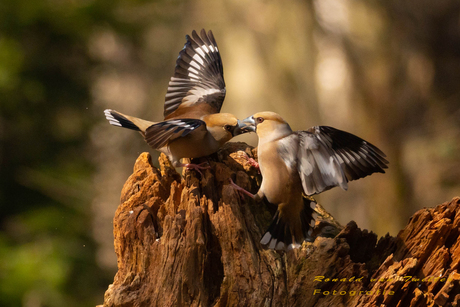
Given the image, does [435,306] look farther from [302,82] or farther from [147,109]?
[147,109]

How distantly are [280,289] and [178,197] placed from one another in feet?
3.45

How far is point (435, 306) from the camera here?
2844 millimetres

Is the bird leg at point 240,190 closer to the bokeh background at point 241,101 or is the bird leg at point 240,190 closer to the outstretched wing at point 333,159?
the outstretched wing at point 333,159

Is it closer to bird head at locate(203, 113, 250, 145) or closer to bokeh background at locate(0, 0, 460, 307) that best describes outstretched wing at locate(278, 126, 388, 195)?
bird head at locate(203, 113, 250, 145)

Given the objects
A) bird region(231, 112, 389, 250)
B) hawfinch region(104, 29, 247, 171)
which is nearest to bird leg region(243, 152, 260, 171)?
hawfinch region(104, 29, 247, 171)

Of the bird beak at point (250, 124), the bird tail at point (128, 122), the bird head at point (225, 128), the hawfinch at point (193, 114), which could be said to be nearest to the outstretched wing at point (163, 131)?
the hawfinch at point (193, 114)

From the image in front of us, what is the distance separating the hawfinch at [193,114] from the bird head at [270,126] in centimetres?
19

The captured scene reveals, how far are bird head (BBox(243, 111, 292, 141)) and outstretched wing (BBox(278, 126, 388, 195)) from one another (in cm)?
21

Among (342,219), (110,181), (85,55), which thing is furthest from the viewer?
(110,181)

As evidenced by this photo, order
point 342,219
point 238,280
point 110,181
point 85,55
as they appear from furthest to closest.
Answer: point 110,181, point 85,55, point 342,219, point 238,280

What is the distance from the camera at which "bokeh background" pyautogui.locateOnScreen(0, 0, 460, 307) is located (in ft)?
27.1

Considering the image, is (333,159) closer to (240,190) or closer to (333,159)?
(333,159)

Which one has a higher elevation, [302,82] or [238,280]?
[302,82]

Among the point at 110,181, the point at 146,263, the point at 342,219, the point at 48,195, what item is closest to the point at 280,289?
the point at 146,263
